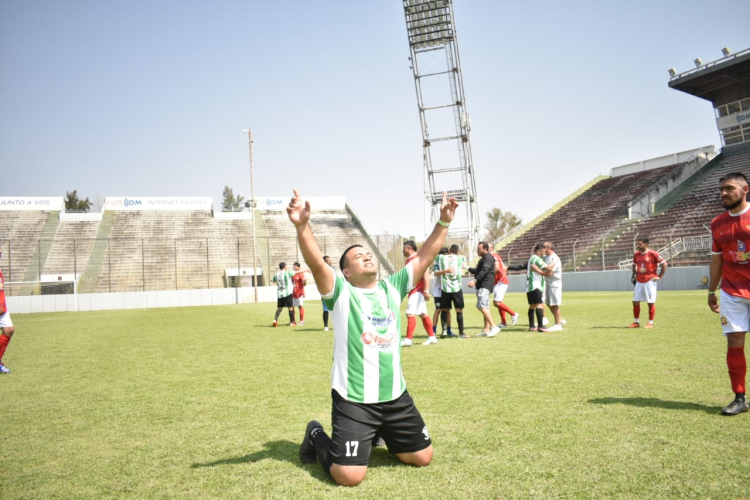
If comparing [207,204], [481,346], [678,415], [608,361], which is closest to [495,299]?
[481,346]

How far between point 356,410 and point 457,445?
98cm

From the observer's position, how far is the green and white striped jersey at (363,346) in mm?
3889

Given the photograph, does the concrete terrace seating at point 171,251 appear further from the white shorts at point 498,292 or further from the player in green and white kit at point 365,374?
the player in green and white kit at point 365,374

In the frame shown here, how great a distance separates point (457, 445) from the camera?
425 centimetres

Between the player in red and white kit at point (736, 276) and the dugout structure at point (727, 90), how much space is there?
35403 millimetres

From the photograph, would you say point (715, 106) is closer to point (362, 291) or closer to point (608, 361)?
point (608, 361)

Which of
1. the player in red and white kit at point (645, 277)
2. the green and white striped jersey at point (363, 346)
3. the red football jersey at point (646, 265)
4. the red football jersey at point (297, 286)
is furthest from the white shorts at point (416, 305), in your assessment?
the green and white striped jersey at point (363, 346)

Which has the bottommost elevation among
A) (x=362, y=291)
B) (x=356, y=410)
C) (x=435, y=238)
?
(x=356, y=410)

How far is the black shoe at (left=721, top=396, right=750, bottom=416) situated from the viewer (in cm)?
482

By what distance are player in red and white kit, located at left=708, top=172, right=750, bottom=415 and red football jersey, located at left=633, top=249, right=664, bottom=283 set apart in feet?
24.5

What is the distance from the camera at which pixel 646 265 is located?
12234mm

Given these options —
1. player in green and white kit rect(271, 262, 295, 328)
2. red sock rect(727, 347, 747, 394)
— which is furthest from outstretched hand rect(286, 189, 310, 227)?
player in green and white kit rect(271, 262, 295, 328)

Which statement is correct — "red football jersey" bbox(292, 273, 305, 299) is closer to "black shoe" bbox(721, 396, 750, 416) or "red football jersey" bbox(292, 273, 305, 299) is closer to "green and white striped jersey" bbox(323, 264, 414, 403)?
"green and white striped jersey" bbox(323, 264, 414, 403)

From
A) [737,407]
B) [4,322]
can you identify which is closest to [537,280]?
[737,407]
